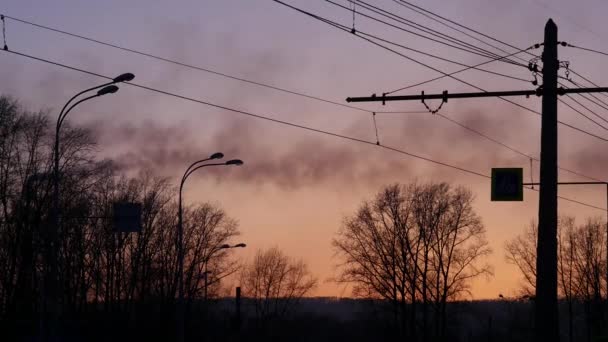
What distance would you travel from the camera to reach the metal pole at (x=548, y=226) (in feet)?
74.4

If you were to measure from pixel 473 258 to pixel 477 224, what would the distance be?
114 inches

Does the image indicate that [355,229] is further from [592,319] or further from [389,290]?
[592,319]

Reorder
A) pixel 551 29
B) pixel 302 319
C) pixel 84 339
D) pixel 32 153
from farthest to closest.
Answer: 1. pixel 302 319
2. pixel 32 153
3. pixel 84 339
4. pixel 551 29

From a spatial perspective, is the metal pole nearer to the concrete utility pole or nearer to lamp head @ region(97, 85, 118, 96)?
the concrete utility pole

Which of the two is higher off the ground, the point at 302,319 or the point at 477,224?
the point at 477,224

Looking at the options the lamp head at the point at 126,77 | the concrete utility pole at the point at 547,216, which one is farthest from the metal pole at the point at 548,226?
the lamp head at the point at 126,77

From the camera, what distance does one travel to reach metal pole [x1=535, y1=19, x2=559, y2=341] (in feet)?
74.4

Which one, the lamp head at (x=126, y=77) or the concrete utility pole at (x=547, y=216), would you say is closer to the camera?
the concrete utility pole at (x=547, y=216)

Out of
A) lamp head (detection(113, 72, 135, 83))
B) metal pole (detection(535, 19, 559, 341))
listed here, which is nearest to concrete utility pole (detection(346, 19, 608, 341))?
metal pole (detection(535, 19, 559, 341))

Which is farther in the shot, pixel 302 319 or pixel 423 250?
pixel 302 319

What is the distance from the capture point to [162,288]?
3504 inches

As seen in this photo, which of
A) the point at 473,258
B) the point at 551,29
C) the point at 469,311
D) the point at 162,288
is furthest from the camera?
the point at 469,311

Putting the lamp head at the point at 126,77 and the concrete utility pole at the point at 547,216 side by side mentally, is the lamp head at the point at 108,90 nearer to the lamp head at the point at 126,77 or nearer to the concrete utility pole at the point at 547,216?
the lamp head at the point at 126,77

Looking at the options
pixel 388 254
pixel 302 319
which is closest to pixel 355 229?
pixel 388 254
